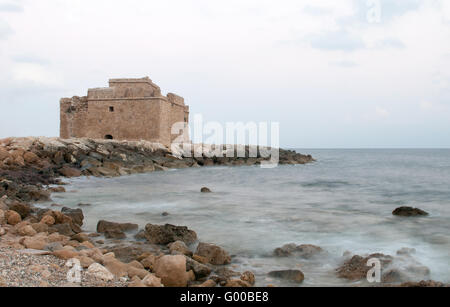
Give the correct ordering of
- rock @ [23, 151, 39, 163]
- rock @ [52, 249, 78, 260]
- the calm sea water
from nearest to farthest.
Answer: 1. rock @ [52, 249, 78, 260]
2. the calm sea water
3. rock @ [23, 151, 39, 163]

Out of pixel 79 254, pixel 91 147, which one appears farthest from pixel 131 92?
pixel 79 254

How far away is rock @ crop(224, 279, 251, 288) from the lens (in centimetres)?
320

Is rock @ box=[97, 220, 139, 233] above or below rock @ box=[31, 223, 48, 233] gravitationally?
below

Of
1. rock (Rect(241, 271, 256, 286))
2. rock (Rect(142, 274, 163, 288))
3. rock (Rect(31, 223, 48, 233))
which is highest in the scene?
rock (Rect(31, 223, 48, 233))

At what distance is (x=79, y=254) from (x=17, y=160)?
33.0 feet

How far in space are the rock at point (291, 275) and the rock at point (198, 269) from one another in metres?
0.71

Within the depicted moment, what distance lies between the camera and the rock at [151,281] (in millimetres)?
3050

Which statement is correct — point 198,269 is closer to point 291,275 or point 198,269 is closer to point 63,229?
point 291,275

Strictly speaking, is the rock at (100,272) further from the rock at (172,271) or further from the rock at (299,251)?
the rock at (299,251)

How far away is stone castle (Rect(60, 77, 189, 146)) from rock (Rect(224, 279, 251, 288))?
18.5m

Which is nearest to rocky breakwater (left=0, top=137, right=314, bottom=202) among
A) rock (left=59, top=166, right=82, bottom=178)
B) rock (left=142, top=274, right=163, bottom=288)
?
rock (left=59, top=166, right=82, bottom=178)

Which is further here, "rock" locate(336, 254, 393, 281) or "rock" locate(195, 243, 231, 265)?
"rock" locate(195, 243, 231, 265)

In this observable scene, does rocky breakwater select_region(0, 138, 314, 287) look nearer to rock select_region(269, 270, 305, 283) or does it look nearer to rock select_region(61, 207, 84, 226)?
rock select_region(61, 207, 84, 226)

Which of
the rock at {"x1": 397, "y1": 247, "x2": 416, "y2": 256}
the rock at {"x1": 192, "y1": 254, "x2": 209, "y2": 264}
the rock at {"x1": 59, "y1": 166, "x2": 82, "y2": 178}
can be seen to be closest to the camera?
the rock at {"x1": 192, "y1": 254, "x2": 209, "y2": 264}
